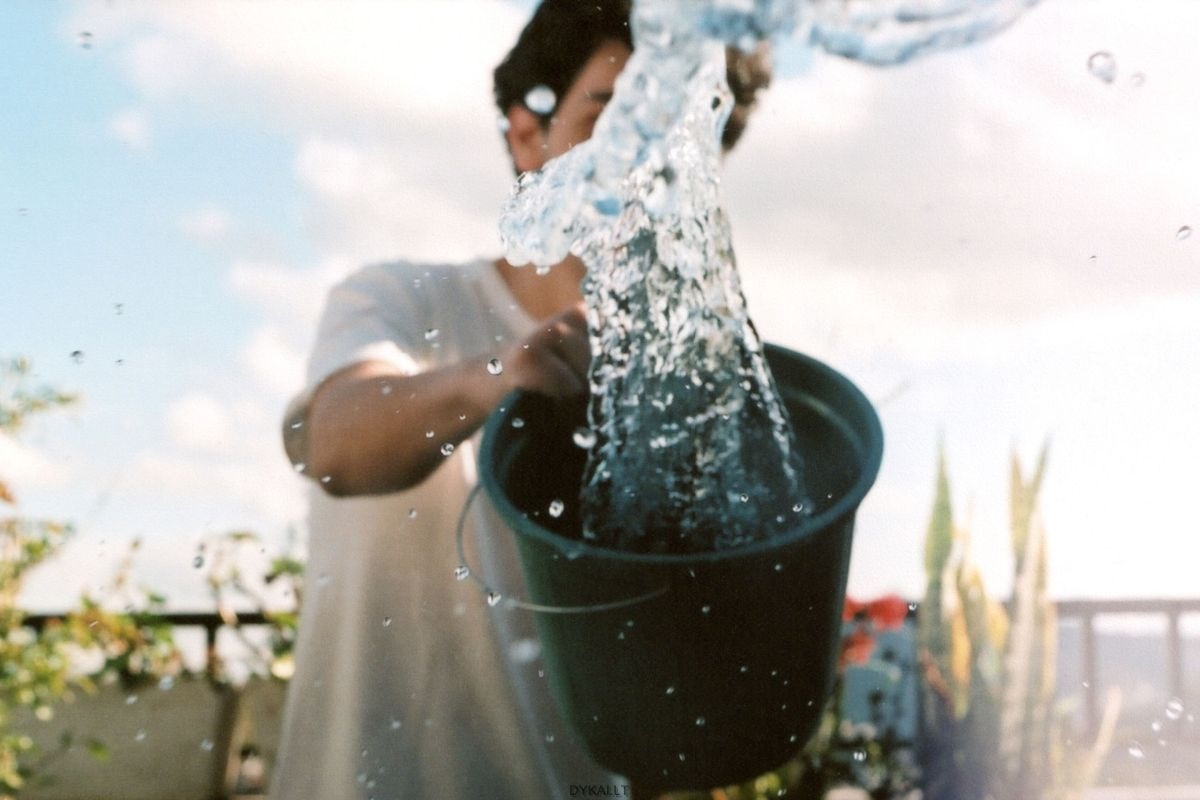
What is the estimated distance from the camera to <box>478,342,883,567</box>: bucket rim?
61 centimetres

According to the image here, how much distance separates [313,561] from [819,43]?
69cm

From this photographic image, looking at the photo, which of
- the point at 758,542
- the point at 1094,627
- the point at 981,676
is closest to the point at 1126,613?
the point at 1094,627

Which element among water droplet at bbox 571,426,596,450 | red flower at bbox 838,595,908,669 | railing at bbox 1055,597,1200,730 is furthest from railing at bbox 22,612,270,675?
railing at bbox 1055,597,1200,730

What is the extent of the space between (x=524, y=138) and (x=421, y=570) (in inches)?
18.2

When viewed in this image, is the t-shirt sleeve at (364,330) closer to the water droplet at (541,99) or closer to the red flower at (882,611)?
the water droplet at (541,99)

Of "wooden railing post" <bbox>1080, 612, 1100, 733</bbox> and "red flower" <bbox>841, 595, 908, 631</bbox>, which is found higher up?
"red flower" <bbox>841, 595, 908, 631</bbox>

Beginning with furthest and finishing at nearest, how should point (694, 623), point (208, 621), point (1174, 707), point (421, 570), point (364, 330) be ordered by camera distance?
point (1174, 707) < point (208, 621) < point (421, 570) < point (364, 330) < point (694, 623)

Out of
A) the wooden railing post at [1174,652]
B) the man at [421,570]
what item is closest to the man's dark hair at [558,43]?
the man at [421,570]

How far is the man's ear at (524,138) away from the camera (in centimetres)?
107

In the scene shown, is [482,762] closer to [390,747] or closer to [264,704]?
[390,747]

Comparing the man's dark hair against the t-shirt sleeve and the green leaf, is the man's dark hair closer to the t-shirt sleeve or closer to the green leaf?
the t-shirt sleeve

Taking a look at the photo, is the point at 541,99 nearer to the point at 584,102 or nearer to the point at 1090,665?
the point at 584,102

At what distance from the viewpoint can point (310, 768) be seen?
39.6 inches

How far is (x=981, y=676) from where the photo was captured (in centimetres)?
203
